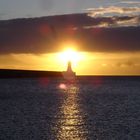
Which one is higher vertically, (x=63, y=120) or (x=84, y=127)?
(x=63, y=120)

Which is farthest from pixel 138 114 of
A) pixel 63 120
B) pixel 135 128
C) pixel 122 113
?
pixel 135 128

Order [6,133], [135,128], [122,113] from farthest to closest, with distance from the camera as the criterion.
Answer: [122,113] < [135,128] < [6,133]

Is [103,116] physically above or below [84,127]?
above

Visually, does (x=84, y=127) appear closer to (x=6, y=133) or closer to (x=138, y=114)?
(x=6, y=133)

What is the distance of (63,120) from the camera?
5934 cm

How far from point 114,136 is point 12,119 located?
17.6 metres

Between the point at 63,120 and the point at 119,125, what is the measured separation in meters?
7.77

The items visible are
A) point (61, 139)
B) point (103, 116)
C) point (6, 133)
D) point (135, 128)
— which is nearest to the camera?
point (61, 139)

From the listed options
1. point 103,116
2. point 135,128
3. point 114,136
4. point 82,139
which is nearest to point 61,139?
point 82,139

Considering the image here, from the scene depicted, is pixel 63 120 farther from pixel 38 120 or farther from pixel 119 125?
pixel 119 125

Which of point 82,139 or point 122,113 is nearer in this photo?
point 82,139

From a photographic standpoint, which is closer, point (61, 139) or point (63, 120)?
point (61, 139)

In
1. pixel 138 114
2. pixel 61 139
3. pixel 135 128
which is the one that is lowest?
pixel 61 139

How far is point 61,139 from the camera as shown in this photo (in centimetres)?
4419
